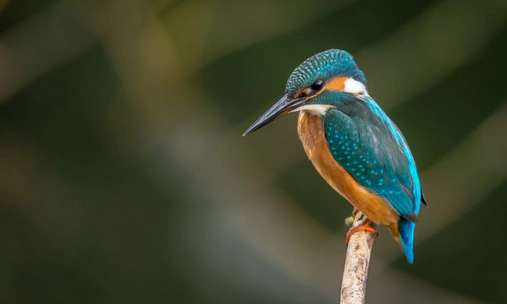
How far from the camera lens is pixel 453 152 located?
407 cm

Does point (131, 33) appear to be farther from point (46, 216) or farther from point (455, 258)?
point (455, 258)

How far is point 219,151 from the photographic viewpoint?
4.44 metres

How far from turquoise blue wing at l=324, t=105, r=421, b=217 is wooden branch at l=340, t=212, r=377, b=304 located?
0.16 meters

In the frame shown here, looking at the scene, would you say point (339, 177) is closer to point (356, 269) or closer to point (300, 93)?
point (300, 93)

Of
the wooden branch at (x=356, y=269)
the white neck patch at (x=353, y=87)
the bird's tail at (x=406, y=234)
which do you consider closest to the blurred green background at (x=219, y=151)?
the bird's tail at (x=406, y=234)

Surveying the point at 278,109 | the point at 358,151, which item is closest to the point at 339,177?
the point at 358,151

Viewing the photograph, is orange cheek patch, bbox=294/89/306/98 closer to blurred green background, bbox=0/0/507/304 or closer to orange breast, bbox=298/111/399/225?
orange breast, bbox=298/111/399/225

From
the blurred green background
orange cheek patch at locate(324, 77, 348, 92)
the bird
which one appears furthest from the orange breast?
the blurred green background

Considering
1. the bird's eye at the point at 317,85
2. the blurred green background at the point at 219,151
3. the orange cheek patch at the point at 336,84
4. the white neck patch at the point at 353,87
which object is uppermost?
the bird's eye at the point at 317,85

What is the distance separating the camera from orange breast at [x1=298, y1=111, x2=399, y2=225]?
9.22 ft

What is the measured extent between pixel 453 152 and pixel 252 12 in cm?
126

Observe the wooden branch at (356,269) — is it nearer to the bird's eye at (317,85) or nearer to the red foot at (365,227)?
the red foot at (365,227)

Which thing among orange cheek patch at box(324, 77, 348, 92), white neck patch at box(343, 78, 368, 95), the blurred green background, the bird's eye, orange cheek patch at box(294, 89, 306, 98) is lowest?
the blurred green background

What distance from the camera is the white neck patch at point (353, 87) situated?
286cm
